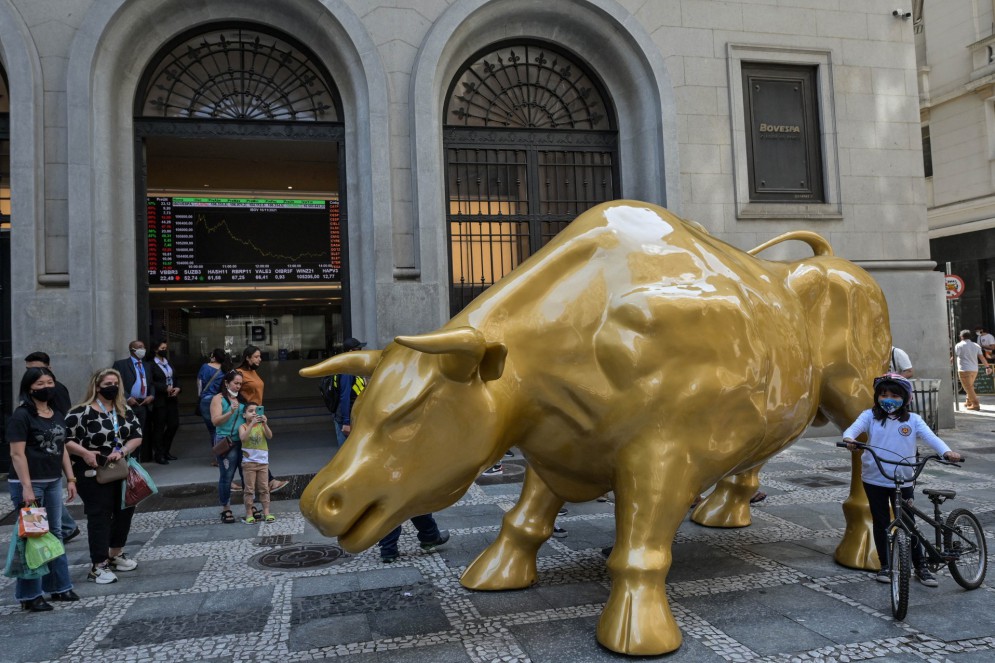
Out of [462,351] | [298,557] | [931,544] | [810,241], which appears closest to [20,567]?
[298,557]

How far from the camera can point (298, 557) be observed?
18.4ft

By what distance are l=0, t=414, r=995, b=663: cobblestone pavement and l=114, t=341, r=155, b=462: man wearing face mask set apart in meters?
3.26

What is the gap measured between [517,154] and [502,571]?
26.8ft

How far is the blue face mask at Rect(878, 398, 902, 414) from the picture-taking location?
4.41m

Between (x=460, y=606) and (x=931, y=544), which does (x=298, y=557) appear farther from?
(x=931, y=544)

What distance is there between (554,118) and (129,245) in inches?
270

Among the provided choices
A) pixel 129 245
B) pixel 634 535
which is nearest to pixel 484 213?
pixel 129 245

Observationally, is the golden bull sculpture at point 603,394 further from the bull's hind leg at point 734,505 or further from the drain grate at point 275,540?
the drain grate at point 275,540

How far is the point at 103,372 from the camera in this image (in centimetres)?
538

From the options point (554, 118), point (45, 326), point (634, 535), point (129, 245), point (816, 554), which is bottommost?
point (816, 554)

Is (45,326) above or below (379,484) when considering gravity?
above

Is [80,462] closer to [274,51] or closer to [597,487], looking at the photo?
[597,487]

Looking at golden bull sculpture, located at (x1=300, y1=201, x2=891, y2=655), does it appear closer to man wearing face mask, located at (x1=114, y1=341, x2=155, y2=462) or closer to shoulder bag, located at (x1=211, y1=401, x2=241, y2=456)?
Result: shoulder bag, located at (x1=211, y1=401, x2=241, y2=456)

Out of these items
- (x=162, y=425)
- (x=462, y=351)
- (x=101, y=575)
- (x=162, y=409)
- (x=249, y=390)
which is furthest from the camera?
(x=162, y=425)
